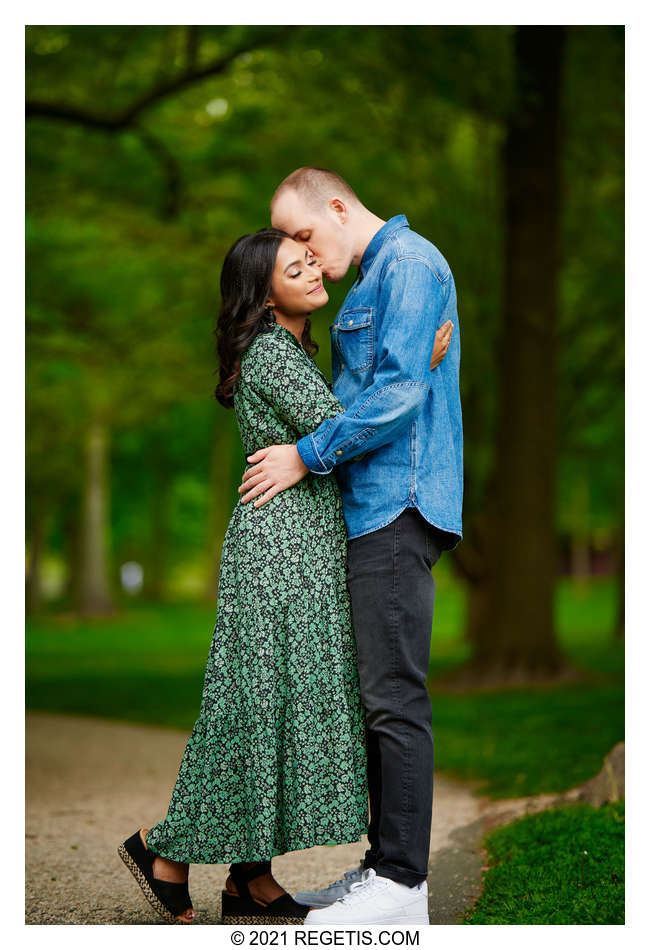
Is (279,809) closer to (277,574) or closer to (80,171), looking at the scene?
(277,574)

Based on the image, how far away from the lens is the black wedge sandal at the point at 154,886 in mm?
3457

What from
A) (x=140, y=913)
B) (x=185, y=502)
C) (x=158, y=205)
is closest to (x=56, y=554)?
(x=185, y=502)

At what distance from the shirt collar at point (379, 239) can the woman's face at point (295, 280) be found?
0.18 meters

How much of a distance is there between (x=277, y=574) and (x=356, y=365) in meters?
0.71

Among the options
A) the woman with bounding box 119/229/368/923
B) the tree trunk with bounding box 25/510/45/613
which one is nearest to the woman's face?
the woman with bounding box 119/229/368/923

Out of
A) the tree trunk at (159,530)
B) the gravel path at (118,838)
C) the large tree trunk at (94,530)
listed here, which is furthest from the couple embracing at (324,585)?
the tree trunk at (159,530)

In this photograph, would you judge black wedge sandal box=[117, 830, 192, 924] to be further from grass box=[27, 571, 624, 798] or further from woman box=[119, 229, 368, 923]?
grass box=[27, 571, 624, 798]

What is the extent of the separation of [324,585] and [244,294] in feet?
3.16

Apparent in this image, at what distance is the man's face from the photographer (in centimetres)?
351

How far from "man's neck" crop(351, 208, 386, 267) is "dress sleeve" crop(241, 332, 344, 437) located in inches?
16.5

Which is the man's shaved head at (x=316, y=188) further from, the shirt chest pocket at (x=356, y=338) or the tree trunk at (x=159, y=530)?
the tree trunk at (x=159, y=530)

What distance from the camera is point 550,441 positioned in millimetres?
10586

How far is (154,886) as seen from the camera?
11.3ft

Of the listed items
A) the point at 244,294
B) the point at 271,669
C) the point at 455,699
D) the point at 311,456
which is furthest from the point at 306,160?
the point at 271,669
